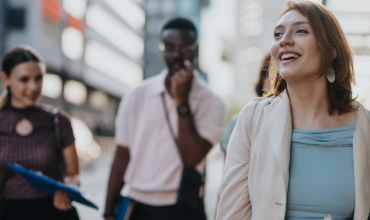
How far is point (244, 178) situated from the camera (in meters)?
1.87

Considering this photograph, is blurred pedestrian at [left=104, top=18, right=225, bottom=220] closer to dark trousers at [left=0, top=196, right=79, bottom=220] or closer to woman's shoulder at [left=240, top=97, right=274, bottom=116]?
dark trousers at [left=0, top=196, right=79, bottom=220]

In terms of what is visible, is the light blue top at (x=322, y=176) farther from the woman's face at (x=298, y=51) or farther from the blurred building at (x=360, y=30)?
the blurred building at (x=360, y=30)

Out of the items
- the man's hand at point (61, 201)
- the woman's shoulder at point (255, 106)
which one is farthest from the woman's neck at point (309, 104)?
the man's hand at point (61, 201)

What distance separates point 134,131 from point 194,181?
0.65 metres

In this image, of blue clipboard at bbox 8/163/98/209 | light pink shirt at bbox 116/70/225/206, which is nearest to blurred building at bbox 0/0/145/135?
light pink shirt at bbox 116/70/225/206

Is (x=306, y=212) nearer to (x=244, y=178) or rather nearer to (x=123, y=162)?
(x=244, y=178)

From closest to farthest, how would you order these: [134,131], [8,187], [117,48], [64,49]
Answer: [8,187], [134,131], [64,49], [117,48]

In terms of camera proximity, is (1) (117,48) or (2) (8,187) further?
(1) (117,48)

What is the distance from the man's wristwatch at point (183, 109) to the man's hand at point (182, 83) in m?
0.04

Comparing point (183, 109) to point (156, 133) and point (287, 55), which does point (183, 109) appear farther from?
point (287, 55)

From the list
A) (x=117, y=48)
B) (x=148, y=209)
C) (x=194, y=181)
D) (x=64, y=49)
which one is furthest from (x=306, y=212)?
(x=117, y=48)

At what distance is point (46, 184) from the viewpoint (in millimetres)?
2805

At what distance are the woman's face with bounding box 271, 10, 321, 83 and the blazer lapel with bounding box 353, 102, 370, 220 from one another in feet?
1.03

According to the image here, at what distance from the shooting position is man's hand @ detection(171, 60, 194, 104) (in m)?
3.13
